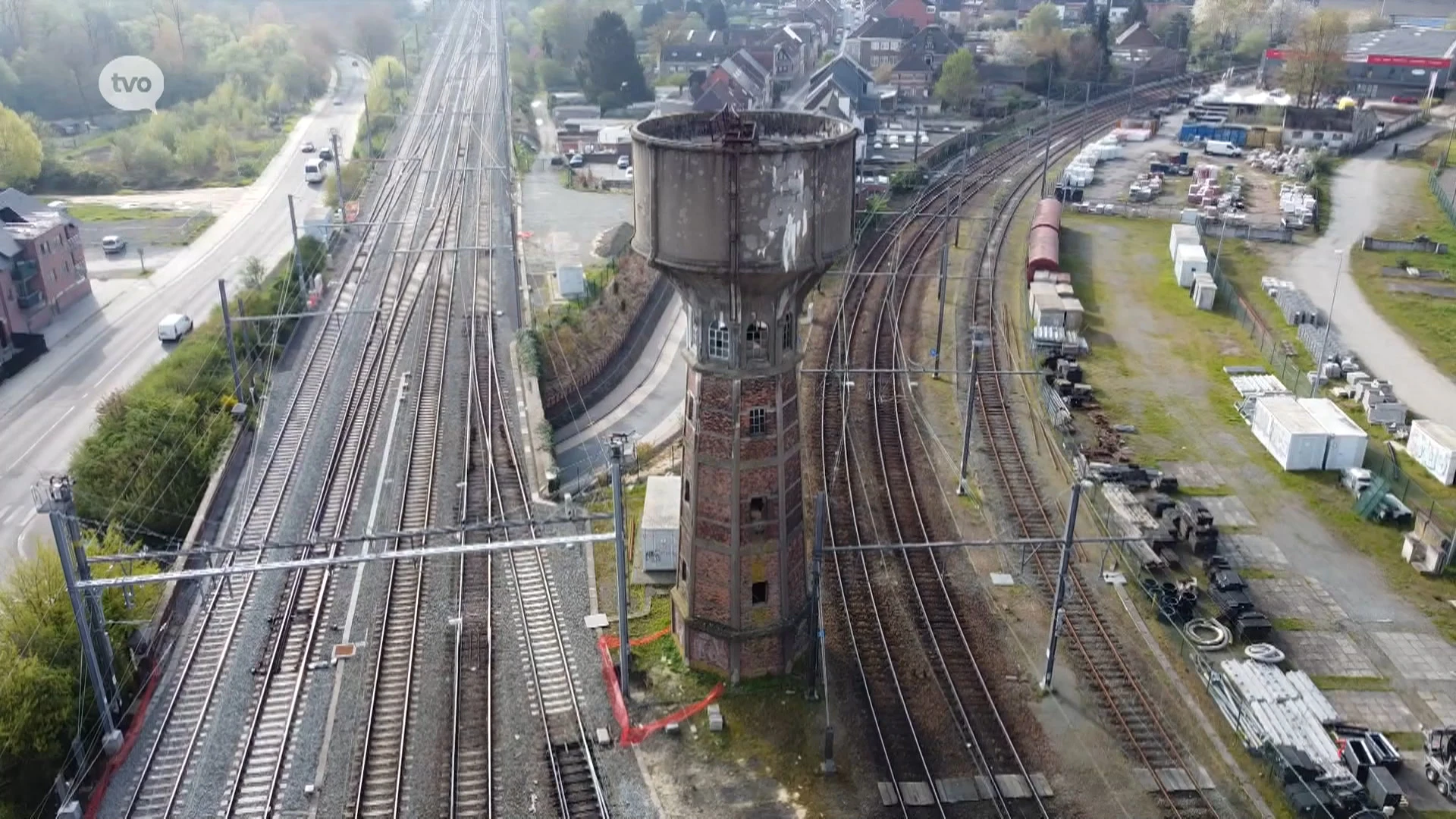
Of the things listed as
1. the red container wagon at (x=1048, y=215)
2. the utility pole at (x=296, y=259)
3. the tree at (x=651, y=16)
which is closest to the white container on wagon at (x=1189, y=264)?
the red container wagon at (x=1048, y=215)

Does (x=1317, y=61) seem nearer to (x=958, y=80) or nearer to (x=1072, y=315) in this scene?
(x=958, y=80)

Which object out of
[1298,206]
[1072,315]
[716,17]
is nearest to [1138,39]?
[716,17]

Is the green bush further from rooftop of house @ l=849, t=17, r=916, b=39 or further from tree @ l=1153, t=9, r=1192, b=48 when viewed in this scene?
tree @ l=1153, t=9, r=1192, b=48

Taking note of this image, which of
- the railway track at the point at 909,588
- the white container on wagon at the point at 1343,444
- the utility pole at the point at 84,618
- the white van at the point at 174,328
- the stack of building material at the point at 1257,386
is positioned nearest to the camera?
the utility pole at the point at 84,618

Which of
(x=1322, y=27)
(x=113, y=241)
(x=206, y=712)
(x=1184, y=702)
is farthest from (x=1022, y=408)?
(x=1322, y=27)

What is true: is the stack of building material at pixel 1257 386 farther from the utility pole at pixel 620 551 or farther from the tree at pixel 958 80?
the tree at pixel 958 80

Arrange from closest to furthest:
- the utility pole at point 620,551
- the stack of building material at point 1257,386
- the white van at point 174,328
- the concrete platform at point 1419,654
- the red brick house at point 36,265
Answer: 1. the utility pole at point 620,551
2. the concrete platform at point 1419,654
3. the stack of building material at point 1257,386
4. the red brick house at point 36,265
5. the white van at point 174,328
